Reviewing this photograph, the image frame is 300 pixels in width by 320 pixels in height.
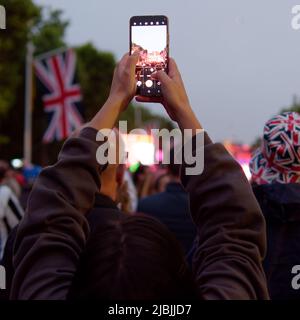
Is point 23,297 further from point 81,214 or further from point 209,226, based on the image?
point 209,226

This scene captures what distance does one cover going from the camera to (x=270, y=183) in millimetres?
2932

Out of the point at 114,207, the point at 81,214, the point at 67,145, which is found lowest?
the point at 114,207

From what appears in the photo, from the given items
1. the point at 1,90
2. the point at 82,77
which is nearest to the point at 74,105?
the point at 1,90

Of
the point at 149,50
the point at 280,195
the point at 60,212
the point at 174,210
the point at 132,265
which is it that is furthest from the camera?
the point at 174,210

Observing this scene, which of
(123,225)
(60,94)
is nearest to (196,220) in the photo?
(123,225)

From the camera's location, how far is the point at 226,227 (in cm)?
164

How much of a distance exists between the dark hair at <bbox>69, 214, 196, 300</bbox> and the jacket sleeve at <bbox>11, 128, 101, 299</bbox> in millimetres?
167

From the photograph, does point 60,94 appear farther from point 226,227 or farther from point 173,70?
point 226,227

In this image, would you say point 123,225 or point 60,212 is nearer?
point 123,225

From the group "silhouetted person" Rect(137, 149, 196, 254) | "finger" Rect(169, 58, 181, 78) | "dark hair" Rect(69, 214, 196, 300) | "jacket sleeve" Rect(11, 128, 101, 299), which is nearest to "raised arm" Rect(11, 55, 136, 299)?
"jacket sleeve" Rect(11, 128, 101, 299)

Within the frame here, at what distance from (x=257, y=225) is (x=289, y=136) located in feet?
4.18

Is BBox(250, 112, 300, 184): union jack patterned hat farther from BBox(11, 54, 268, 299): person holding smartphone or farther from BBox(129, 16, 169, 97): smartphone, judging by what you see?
BBox(11, 54, 268, 299): person holding smartphone

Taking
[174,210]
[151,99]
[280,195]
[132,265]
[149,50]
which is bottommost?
[174,210]

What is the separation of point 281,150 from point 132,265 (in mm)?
1652
